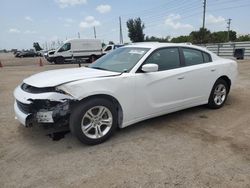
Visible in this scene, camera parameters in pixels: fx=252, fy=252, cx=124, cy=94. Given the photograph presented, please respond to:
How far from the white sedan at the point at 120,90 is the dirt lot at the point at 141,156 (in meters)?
0.31

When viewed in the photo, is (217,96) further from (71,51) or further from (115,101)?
(71,51)

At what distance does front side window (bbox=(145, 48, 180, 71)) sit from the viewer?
4.45m

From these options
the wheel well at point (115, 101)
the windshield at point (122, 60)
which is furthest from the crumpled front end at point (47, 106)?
the windshield at point (122, 60)

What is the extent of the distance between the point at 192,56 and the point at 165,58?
770 mm

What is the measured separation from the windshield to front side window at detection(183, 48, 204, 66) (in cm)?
92

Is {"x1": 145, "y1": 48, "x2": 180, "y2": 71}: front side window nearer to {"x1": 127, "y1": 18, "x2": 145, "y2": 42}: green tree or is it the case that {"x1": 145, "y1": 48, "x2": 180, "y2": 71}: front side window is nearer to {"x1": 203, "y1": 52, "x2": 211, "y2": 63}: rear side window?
{"x1": 203, "y1": 52, "x2": 211, "y2": 63}: rear side window

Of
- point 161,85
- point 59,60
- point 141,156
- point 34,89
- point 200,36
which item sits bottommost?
point 141,156

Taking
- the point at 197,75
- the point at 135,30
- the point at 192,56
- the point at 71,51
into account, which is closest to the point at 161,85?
the point at 197,75

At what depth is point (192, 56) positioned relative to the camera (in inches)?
200

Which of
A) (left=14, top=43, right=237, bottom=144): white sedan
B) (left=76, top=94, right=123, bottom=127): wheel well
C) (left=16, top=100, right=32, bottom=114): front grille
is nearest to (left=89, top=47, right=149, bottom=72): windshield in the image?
(left=14, top=43, right=237, bottom=144): white sedan

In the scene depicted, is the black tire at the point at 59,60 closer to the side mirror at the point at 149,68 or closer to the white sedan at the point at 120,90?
the white sedan at the point at 120,90

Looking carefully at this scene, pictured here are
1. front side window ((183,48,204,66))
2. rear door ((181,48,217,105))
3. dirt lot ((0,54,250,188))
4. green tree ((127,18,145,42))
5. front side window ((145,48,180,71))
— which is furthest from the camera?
green tree ((127,18,145,42))

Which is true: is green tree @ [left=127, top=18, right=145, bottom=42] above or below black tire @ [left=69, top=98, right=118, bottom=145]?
above

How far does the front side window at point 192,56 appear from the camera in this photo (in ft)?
16.2
